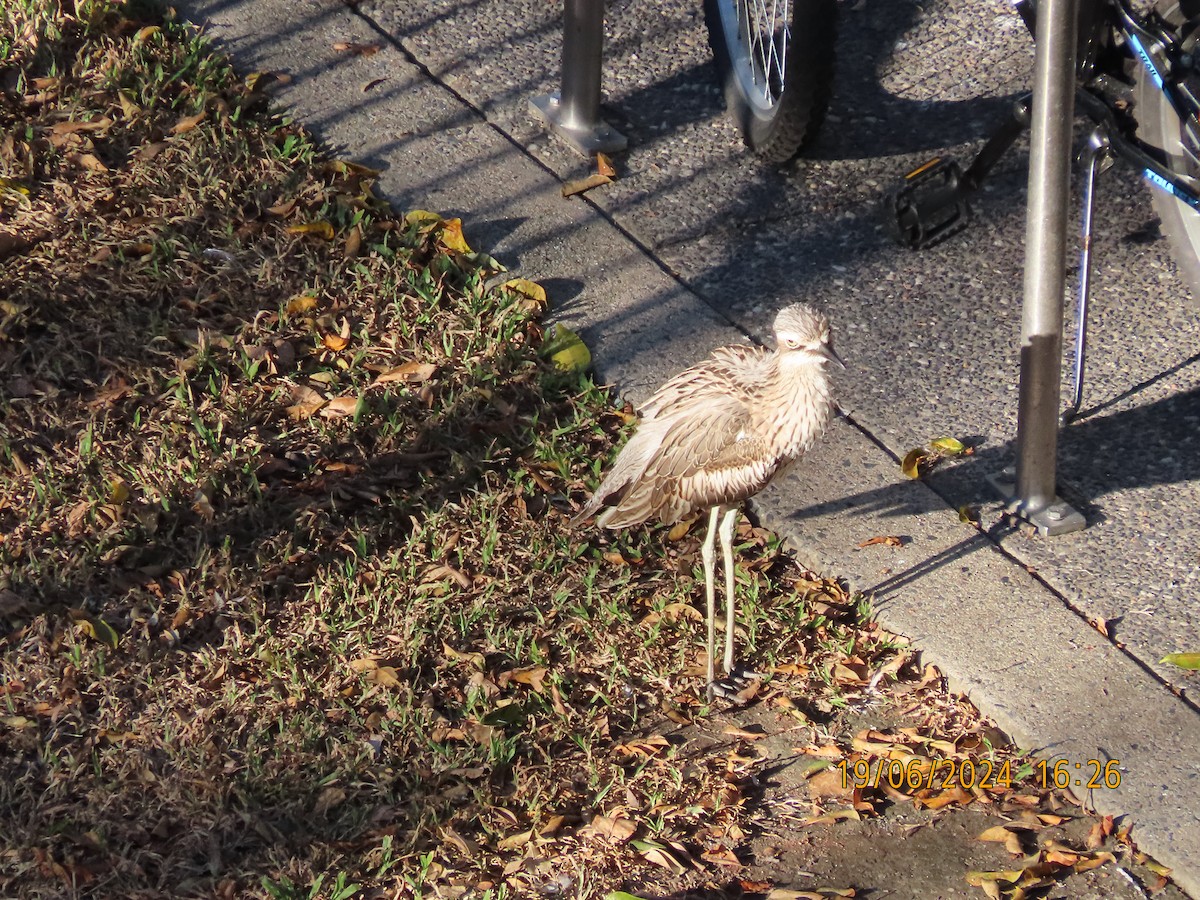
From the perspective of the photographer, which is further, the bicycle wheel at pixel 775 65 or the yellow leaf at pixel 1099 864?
the bicycle wheel at pixel 775 65

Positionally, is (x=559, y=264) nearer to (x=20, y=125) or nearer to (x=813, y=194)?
(x=813, y=194)

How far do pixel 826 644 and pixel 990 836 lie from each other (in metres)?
0.80

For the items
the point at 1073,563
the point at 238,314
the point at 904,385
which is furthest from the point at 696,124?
the point at 1073,563

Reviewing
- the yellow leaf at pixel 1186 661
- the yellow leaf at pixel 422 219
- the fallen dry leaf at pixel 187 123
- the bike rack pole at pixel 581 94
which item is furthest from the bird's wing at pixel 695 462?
the fallen dry leaf at pixel 187 123

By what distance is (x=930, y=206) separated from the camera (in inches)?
220

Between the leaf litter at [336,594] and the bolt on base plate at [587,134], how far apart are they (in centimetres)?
78

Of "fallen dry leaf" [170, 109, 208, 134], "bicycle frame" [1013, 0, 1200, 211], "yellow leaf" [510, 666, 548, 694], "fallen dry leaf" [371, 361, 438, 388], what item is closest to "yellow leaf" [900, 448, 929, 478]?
"bicycle frame" [1013, 0, 1200, 211]

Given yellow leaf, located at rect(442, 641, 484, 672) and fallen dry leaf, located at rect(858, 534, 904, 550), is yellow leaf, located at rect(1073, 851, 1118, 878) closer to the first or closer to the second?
fallen dry leaf, located at rect(858, 534, 904, 550)

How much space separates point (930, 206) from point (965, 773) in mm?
2548

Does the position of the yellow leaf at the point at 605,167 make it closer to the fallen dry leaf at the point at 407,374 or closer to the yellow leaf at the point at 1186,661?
the fallen dry leaf at the point at 407,374

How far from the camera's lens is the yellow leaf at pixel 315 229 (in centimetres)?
553

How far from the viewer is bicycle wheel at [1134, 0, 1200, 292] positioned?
496cm

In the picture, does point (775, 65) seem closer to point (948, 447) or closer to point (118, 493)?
point (948, 447)

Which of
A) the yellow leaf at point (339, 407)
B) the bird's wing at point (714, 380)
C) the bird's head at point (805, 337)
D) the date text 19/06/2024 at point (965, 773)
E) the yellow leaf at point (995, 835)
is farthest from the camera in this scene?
the yellow leaf at point (339, 407)
